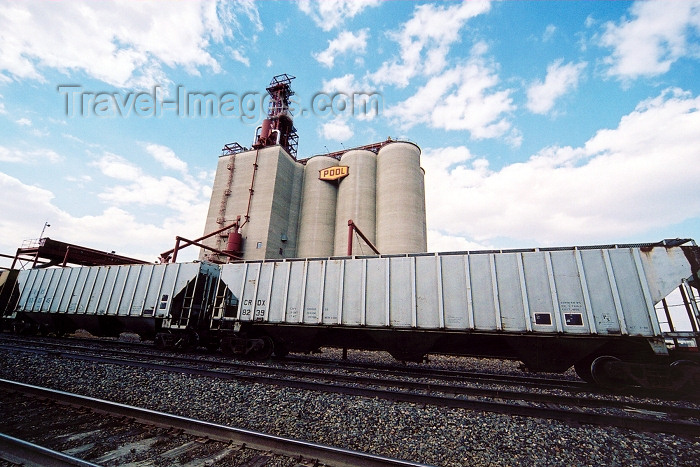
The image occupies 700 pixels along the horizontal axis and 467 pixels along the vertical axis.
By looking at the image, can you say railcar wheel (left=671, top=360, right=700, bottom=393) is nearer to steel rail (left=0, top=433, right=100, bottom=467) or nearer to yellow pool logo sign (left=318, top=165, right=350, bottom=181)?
steel rail (left=0, top=433, right=100, bottom=467)

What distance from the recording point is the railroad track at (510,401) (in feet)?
16.3

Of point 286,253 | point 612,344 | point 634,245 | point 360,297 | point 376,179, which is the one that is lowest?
point 612,344

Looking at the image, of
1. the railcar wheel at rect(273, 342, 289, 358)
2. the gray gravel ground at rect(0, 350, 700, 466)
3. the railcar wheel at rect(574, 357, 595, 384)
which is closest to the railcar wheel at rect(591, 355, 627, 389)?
the railcar wheel at rect(574, 357, 595, 384)

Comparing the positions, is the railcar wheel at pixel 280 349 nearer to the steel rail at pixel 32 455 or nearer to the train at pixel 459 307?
the train at pixel 459 307

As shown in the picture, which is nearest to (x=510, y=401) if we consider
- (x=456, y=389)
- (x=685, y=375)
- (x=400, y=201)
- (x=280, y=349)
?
(x=456, y=389)

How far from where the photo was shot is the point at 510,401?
6.20 meters

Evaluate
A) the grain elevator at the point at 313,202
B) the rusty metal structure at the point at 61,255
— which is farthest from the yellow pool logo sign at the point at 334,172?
the rusty metal structure at the point at 61,255

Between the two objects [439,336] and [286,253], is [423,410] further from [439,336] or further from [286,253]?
[286,253]

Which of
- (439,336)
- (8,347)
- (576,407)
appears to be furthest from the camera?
(8,347)

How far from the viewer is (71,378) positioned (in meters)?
6.90

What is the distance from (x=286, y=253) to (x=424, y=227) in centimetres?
1558

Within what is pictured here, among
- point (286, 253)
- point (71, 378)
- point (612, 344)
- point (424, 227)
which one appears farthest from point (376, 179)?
point (71, 378)

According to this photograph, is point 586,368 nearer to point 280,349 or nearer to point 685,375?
point 685,375

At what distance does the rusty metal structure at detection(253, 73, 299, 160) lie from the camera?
36812mm
